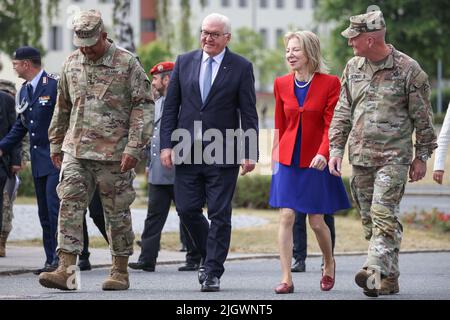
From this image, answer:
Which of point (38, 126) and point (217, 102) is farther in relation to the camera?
point (38, 126)

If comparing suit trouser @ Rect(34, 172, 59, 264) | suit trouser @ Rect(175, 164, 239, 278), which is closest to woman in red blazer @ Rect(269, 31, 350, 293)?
suit trouser @ Rect(175, 164, 239, 278)

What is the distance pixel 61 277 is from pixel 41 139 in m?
2.42

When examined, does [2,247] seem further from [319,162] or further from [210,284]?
[319,162]

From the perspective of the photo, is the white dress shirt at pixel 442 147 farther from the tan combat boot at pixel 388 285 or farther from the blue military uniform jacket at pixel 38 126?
the blue military uniform jacket at pixel 38 126

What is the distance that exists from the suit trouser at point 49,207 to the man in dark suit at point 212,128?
1704mm

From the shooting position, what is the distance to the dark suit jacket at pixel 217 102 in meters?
10.8

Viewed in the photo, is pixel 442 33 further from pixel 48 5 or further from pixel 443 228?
pixel 443 228

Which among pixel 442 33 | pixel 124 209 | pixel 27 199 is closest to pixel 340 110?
pixel 124 209

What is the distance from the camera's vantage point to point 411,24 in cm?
5762

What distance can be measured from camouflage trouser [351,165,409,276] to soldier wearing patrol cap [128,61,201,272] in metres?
3.33

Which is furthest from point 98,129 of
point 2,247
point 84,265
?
point 2,247

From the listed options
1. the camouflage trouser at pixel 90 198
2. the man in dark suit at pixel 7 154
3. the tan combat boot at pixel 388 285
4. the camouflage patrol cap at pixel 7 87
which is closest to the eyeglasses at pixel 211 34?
the camouflage trouser at pixel 90 198

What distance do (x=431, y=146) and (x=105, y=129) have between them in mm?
2437

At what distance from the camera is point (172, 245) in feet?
53.9
